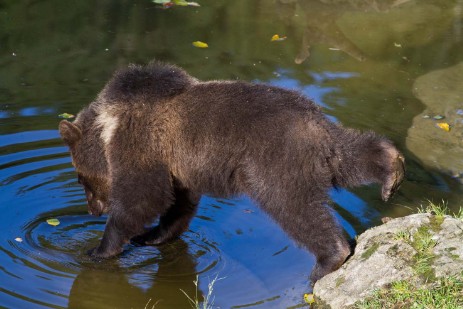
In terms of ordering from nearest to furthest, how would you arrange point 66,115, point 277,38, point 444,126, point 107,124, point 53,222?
point 107,124, point 53,222, point 66,115, point 444,126, point 277,38

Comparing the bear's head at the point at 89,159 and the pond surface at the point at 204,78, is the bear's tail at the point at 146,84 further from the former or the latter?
the pond surface at the point at 204,78

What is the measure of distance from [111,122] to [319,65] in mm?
5442

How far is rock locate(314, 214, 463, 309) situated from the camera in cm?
566

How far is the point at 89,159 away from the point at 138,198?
76cm

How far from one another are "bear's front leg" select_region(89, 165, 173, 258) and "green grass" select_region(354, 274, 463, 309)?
2.01 m

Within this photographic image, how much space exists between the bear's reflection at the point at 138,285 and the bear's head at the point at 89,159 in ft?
2.23

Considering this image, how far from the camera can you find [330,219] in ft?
20.2

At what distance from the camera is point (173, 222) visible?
24.9ft

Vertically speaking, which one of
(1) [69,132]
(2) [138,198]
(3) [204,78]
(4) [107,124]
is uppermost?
(4) [107,124]

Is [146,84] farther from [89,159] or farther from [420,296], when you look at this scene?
[420,296]

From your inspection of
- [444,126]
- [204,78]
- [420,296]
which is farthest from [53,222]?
[444,126]

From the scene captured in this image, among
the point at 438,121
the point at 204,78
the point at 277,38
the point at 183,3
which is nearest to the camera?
the point at 438,121

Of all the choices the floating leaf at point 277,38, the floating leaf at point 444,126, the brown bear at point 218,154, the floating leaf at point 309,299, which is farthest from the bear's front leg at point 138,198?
the floating leaf at point 277,38

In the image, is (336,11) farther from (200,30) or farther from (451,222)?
(451,222)
